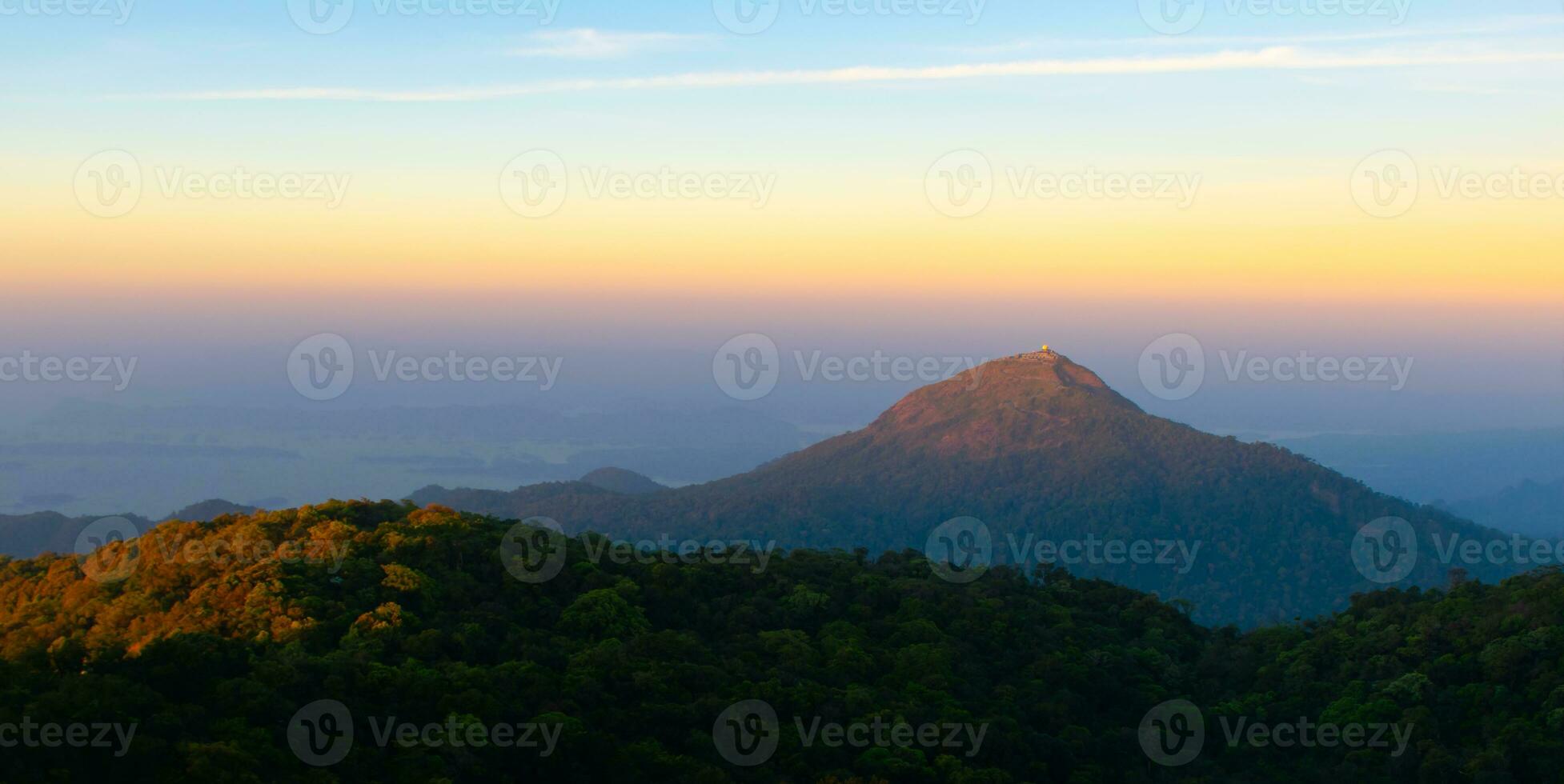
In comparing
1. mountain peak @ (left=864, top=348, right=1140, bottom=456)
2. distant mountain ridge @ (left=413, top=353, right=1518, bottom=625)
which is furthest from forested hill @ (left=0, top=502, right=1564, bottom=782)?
mountain peak @ (left=864, top=348, right=1140, bottom=456)

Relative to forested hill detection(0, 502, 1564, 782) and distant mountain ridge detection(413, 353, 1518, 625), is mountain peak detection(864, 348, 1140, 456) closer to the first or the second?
distant mountain ridge detection(413, 353, 1518, 625)

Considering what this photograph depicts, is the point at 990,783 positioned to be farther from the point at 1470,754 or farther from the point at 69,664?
the point at 69,664

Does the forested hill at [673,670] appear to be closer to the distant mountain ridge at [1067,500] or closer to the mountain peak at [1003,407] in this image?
the distant mountain ridge at [1067,500]

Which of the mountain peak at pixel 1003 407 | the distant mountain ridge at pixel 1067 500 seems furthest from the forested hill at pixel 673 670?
the mountain peak at pixel 1003 407

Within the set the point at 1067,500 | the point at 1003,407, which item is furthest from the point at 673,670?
the point at 1003,407

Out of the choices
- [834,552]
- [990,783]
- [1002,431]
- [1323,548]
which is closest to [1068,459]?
[1002,431]

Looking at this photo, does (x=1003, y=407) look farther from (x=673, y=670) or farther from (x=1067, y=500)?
(x=673, y=670)
